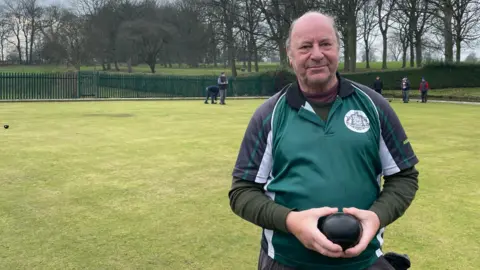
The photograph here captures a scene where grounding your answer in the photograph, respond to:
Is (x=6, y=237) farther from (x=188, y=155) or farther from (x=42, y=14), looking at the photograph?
(x=42, y=14)

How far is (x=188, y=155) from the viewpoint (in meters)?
8.75

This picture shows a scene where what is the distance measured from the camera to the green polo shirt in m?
1.84

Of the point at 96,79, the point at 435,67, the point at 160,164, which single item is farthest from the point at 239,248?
the point at 435,67

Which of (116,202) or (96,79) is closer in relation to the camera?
(116,202)

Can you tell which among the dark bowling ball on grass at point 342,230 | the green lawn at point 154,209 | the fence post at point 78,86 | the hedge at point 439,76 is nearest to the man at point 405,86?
the hedge at point 439,76

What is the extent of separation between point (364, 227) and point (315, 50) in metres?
0.73

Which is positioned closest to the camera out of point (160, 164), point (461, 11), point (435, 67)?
point (160, 164)

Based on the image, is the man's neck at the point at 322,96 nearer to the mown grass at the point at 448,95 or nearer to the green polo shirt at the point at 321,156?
the green polo shirt at the point at 321,156

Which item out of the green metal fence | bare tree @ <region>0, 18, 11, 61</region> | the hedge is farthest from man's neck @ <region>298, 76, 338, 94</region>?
bare tree @ <region>0, 18, 11, 61</region>

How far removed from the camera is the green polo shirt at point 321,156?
6.04ft

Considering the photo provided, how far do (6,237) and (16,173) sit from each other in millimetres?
3005

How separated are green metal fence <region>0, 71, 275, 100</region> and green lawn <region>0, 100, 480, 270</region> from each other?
20.1 meters

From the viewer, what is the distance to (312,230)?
1.67 metres

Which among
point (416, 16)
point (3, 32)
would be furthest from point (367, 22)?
point (3, 32)
